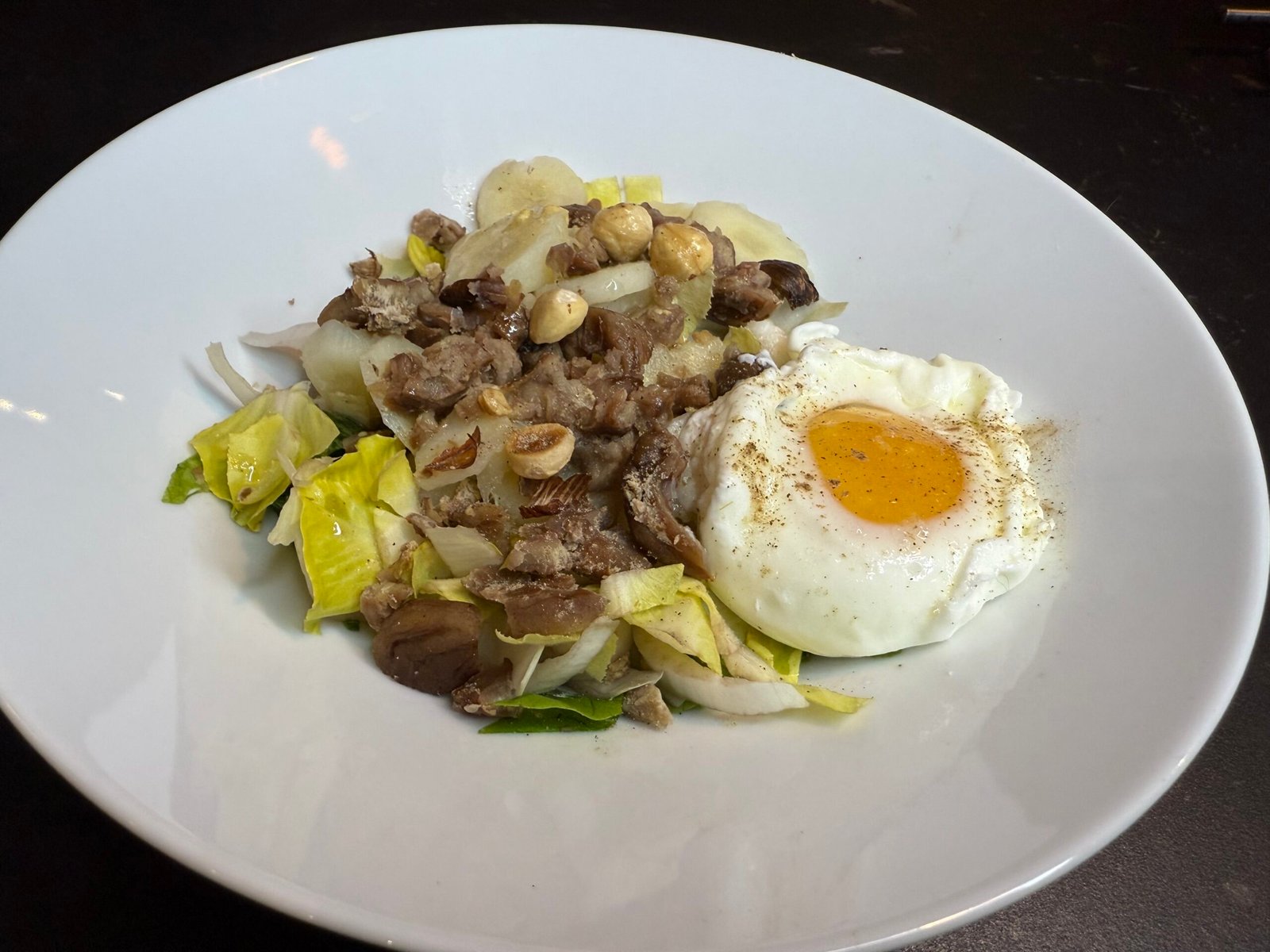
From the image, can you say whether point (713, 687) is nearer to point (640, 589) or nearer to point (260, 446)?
point (640, 589)

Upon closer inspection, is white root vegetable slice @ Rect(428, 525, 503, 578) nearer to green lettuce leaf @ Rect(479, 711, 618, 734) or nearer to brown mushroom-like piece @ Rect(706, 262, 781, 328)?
green lettuce leaf @ Rect(479, 711, 618, 734)

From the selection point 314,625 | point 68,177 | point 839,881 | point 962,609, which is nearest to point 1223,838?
point 962,609

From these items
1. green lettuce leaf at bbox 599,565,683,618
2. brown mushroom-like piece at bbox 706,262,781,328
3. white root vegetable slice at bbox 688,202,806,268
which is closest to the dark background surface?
green lettuce leaf at bbox 599,565,683,618

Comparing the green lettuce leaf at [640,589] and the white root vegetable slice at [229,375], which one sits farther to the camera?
the white root vegetable slice at [229,375]

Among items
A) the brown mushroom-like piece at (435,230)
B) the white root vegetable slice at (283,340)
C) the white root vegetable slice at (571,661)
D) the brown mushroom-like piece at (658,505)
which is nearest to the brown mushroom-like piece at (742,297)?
the brown mushroom-like piece at (658,505)

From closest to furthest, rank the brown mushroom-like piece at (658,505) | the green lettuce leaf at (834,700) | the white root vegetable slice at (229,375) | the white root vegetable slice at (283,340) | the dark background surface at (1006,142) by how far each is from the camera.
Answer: the dark background surface at (1006,142)
the green lettuce leaf at (834,700)
the brown mushroom-like piece at (658,505)
the white root vegetable slice at (229,375)
the white root vegetable slice at (283,340)

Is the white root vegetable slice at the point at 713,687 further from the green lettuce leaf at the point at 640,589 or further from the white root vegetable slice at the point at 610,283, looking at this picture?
the white root vegetable slice at the point at 610,283

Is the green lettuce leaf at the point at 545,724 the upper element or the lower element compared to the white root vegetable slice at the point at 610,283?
lower
